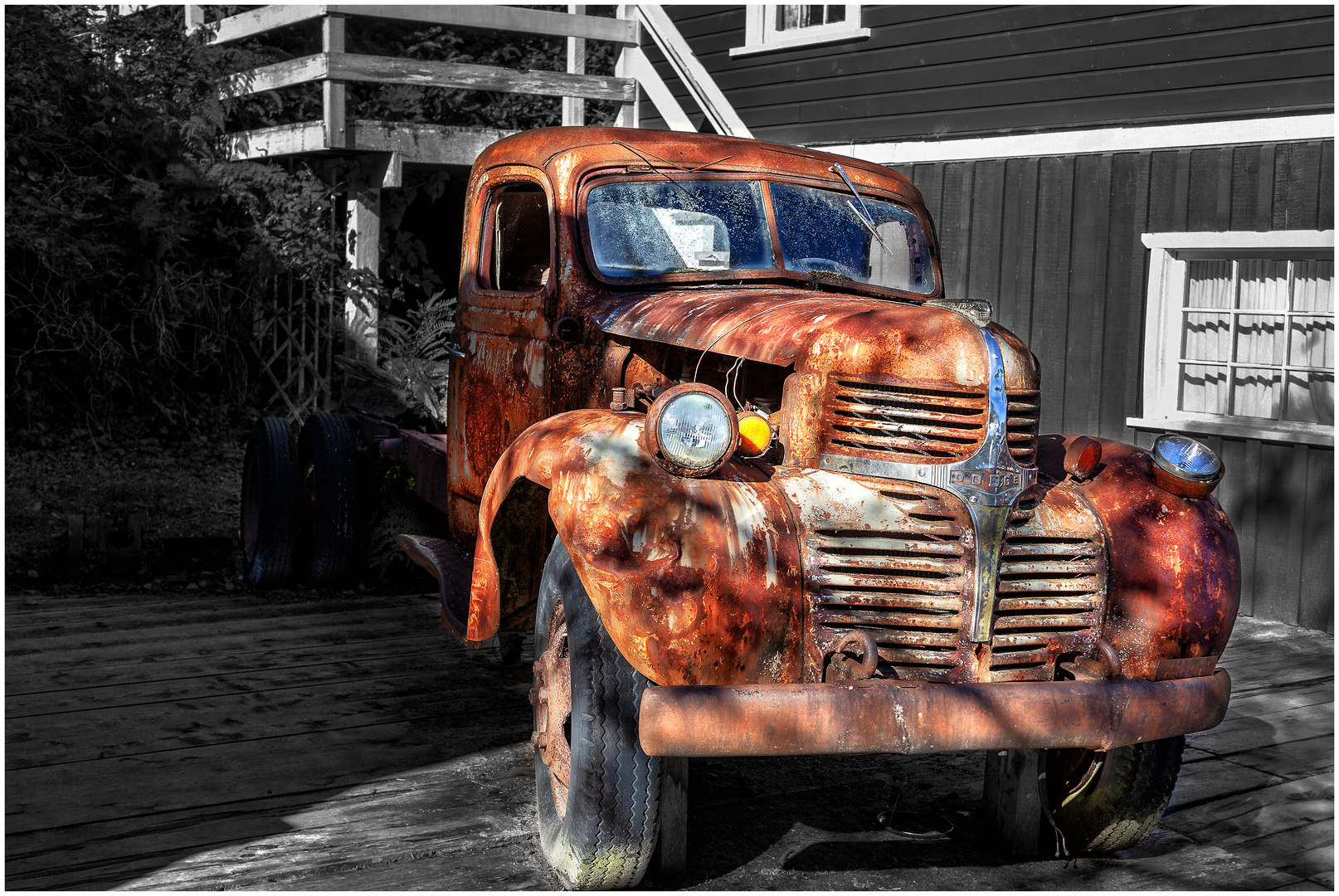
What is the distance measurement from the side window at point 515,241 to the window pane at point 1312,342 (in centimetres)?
438

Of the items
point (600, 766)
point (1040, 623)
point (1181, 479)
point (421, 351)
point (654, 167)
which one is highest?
point (654, 167)

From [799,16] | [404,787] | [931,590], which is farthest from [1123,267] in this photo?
[404,787]

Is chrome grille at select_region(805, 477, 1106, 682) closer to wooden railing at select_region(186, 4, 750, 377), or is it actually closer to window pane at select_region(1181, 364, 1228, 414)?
window pane at select_region(1181, 364, 1228, 414)

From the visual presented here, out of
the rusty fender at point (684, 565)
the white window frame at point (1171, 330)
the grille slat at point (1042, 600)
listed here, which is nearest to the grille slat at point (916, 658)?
the grille slat at point (1042, 600)

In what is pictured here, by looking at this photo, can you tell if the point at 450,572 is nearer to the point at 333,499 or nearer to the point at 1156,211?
the point at 333,499

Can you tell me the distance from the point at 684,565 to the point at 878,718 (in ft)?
1.81

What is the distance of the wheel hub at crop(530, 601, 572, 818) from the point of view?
3.49m

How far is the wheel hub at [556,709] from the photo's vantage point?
3.49 m

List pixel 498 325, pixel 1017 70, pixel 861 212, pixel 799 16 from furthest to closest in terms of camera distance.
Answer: pixel 799 16
pixel 1017 70
pixel 498 325
pixel 861 212

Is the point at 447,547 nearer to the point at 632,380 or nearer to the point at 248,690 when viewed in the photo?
the point at 248,690

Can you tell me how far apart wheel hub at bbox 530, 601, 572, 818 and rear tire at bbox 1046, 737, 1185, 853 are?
1390 millimetres

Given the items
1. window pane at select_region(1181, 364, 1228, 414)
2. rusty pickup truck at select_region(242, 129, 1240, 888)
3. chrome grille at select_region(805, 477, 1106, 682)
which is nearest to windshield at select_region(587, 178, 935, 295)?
rusty pickup truck at select_region(242, 129, 1240, 888)

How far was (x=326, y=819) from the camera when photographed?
3.93 m

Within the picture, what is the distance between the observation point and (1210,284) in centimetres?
759
